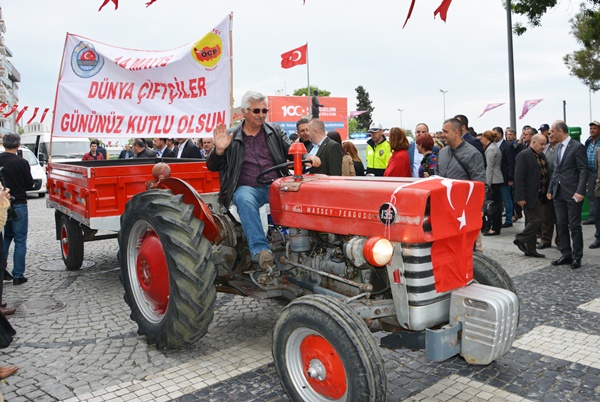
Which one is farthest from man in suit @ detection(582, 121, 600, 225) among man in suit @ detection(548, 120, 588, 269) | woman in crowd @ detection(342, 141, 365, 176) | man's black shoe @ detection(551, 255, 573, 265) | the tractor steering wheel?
the tractor steering wheel

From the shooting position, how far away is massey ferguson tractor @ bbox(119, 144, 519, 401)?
2.85 m

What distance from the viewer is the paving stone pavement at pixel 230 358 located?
3357 mm

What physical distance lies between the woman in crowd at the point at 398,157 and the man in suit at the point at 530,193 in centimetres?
205

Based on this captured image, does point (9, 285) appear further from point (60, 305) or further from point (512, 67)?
point (512, 67)

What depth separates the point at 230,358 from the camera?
393 cm

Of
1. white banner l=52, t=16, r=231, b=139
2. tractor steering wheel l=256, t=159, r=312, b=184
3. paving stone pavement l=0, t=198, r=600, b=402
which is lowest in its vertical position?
paving stone pavement l=0, t=198, r=600, b=402

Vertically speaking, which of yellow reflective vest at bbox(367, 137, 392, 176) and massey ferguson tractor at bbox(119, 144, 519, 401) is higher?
yellow reflective vest at bbox(367, 137, 392, 176)

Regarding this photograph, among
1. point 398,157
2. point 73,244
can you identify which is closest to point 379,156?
point 398,157

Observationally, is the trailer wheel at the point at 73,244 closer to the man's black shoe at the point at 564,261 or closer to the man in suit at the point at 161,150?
the man in suit at the point at 161,150

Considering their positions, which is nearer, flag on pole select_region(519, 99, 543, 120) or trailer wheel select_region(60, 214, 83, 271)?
trailer wheel select_region(60, 214, 83, 271)

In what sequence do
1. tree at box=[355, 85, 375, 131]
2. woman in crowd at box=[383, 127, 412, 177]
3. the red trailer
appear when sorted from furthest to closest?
tree at box=[355, 85, 375, 131], woman in crowd at box=[383, 127, 412, 177], the red trailer

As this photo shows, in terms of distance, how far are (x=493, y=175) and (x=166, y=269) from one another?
722cm

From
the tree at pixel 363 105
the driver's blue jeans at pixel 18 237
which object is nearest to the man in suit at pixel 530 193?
the driver's blue jeans at pixel 18 237

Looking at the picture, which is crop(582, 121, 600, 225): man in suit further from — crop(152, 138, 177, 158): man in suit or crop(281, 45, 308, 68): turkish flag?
crop(281, 45, 308, 68): turkish flag
